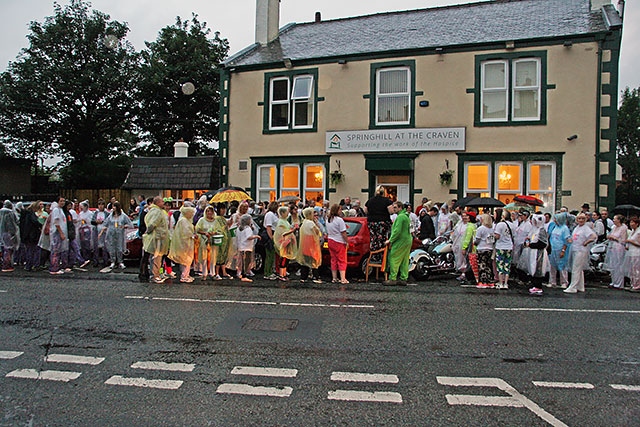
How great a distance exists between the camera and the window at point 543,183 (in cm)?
1730

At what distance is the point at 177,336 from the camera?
6789mm

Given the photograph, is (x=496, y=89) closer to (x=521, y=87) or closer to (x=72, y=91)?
(x=521, y=87)

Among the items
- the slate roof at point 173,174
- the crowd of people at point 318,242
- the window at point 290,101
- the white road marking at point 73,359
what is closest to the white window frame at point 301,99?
the window at point 290,101

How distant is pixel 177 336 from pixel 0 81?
122ft

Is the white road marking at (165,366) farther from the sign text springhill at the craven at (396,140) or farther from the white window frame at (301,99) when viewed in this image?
the white window frame at (301,99)

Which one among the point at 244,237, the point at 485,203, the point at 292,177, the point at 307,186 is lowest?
the point at 244,237

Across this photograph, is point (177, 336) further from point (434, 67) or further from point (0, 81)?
point (0, 81)

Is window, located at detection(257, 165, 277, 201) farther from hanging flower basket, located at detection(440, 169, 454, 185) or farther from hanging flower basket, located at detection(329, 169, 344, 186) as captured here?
hanging flower basket, located at detection(440, 169, 454, 185)

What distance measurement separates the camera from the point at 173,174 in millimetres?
22281

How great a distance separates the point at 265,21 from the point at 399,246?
1555 cm

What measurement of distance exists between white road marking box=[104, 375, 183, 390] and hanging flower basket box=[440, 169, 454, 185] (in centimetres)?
1440

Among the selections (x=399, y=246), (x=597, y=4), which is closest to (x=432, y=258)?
(x=399, y=246)

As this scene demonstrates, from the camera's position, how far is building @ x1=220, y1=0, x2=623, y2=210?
16.9 m

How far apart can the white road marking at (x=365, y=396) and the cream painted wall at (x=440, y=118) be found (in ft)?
46.2
